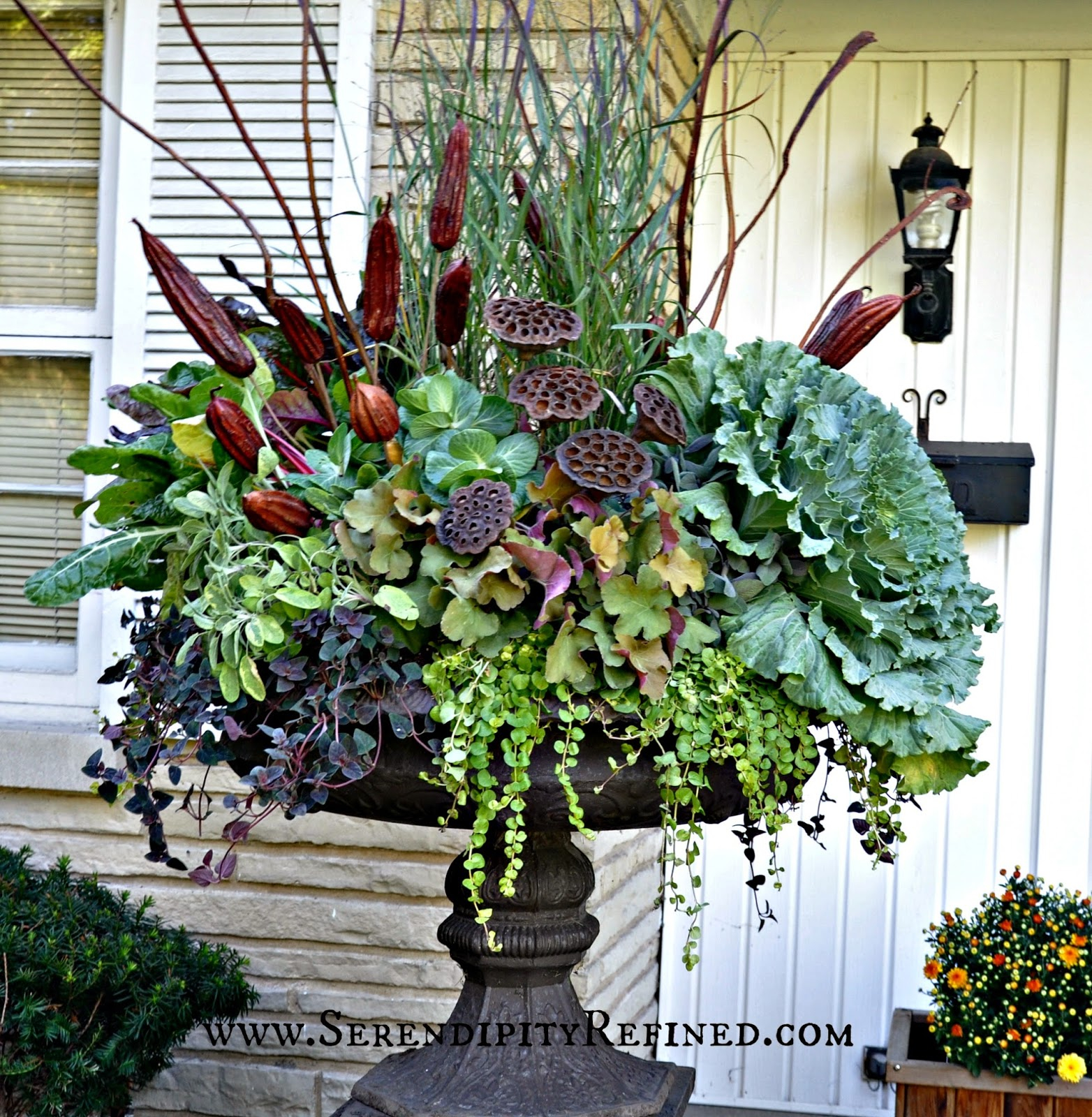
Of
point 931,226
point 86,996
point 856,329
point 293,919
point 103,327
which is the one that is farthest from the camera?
point 931,226

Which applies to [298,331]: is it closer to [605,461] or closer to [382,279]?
[382,279]

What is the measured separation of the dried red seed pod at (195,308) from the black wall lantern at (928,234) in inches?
76.8

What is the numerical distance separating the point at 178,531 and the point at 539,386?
1.34 feet

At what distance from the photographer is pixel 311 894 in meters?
2.58

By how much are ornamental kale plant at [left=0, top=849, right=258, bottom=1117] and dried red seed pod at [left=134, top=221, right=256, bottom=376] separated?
3.49 ft

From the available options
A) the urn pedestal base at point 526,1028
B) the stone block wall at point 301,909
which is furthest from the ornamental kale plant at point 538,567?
the stone block wall at point 301,909

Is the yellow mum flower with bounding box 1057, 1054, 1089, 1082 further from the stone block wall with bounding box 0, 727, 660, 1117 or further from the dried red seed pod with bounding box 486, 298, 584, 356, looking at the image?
the dried red seed pod with bounding box 486, 298, 584, 356

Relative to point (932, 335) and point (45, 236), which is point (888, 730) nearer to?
point (932, 335)

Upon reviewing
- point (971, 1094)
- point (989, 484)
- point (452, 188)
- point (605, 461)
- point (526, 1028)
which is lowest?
point (971, 1094)

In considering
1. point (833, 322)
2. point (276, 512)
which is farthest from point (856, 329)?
point (276, 512)

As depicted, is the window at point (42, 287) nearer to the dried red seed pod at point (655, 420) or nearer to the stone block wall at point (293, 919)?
the stone block wall at point (293, 919)

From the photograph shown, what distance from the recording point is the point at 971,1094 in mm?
2246

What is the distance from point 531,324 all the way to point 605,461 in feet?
0.52

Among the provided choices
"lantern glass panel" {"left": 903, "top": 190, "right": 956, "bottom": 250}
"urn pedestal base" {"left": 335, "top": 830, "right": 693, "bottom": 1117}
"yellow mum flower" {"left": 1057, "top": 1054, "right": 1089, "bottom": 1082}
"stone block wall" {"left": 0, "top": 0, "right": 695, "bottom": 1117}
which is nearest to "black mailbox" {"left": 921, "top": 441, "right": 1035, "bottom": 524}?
"lantern glass panel" {"left": 903, "top": 190, "right": 956, "bottom": 250}
